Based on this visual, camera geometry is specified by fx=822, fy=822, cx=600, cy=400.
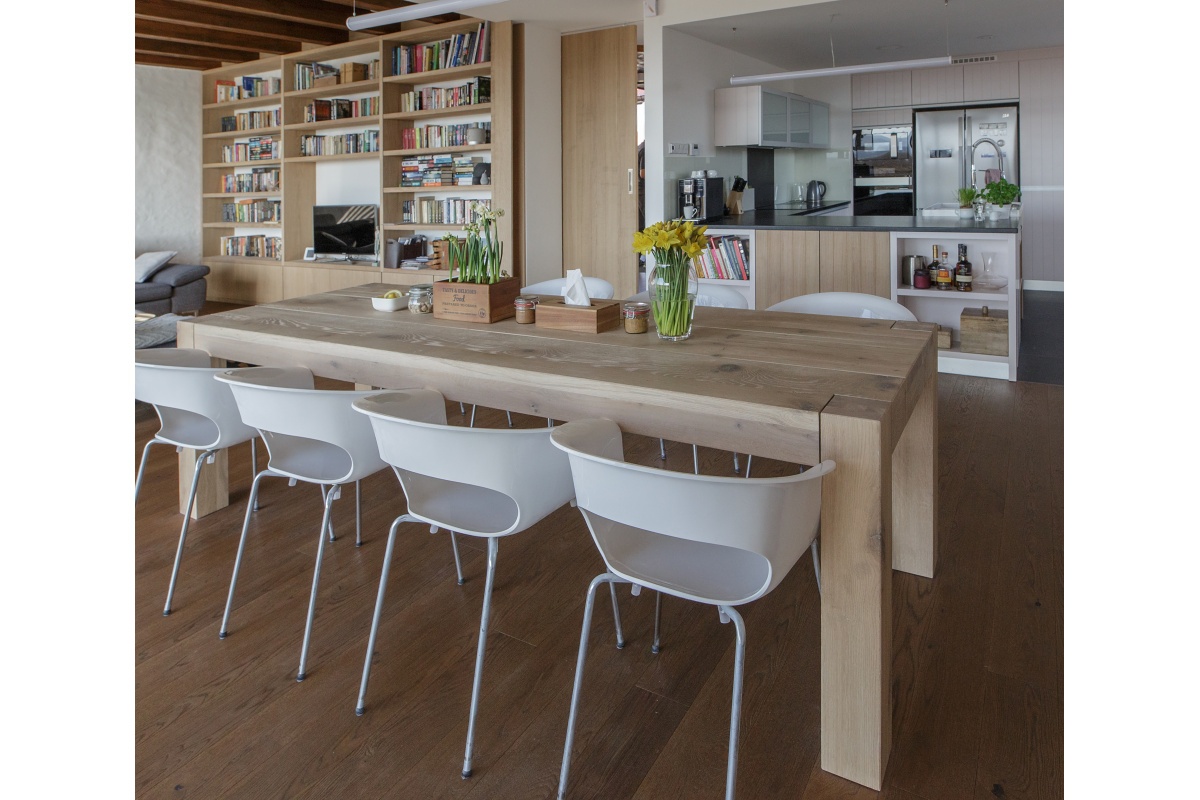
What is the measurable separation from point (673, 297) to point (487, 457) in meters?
0.88

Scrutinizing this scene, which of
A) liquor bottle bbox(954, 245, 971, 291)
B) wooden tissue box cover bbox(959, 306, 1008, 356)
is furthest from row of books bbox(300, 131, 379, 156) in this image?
wooden tissue box cover bbox(959, 306, 1008, 356)

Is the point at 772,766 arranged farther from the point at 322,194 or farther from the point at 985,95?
the point at 985,95

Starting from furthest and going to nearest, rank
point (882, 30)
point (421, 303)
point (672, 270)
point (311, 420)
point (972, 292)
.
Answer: point (882, 30) → point (972, 292) → point (421, 303) → point (672, 270) → point (311, 420)

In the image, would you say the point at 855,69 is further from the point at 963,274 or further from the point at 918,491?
the point at 918,491

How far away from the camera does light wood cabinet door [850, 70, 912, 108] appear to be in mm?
9008

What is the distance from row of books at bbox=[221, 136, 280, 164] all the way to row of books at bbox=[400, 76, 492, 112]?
2141 mm

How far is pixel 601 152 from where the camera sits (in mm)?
6629

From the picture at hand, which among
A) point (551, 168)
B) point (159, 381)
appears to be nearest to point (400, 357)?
point (159, 381)

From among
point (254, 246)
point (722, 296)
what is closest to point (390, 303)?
point (722, 296)

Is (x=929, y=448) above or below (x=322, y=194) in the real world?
below

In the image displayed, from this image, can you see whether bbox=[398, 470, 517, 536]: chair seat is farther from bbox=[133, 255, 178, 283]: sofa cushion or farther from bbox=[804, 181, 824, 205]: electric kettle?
bbox=[804, 181, 824, 205]: electric kettle

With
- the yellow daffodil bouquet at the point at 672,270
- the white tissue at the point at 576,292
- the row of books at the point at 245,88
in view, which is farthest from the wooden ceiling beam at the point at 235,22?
the yellow daffodil bouquet at the point at 672,270

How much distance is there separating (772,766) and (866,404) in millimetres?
791
